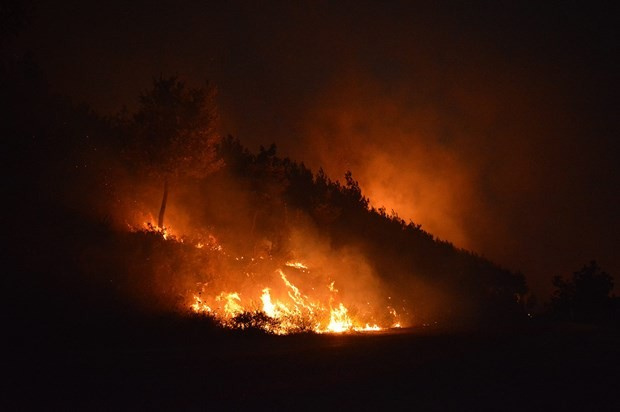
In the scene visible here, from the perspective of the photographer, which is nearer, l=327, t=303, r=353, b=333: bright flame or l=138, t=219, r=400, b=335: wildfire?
l=138, t=219, r=400, b=335: wildfire

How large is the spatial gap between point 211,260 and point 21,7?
54.6 feet

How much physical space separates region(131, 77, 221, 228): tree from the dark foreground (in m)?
15.7

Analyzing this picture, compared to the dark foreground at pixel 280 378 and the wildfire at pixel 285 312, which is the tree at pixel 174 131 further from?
the dark foreground at pixel 280 378

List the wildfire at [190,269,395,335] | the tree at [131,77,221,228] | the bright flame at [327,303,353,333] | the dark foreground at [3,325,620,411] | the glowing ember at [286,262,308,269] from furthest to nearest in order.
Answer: the glowing ember at [286,262,308,269], the bright flame at [327,303,353,333], the tree at [131,77,221,228], the wildfire at [190,269,395,335], the dark foreground at [3,325,620,411]

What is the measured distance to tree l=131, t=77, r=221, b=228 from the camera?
31062 millimetres

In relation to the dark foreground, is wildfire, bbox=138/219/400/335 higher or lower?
higher

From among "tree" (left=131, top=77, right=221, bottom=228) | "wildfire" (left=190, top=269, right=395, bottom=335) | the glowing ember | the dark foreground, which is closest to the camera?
the dark foreground

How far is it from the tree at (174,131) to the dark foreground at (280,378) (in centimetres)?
1573

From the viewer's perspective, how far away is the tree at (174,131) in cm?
3106

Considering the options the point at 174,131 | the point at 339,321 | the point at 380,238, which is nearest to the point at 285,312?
the point at 339,321

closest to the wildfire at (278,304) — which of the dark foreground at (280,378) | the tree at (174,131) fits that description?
the tree at (174,131)

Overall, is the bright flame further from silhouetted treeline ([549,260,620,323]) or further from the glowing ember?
silhouetted treeline ([549,260,620,323])

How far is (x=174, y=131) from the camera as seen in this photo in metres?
31.2

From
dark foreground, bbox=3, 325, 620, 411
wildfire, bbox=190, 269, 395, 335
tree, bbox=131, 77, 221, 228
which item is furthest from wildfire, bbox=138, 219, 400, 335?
dark foreground, bbox=3, 325, 620, 411
